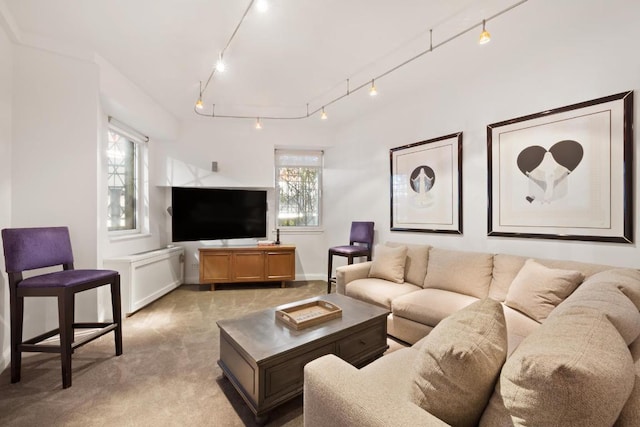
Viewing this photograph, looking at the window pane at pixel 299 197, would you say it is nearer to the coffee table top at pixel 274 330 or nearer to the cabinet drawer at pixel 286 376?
the coffee table top at pixel 274 330

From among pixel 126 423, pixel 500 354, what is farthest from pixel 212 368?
pixel 500 354

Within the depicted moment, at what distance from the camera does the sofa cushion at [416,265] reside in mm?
3037

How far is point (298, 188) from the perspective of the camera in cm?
510

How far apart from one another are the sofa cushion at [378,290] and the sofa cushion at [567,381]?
1927 millimetres

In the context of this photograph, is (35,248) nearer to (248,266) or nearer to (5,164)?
(5,164)

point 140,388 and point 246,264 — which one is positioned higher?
point 246,264

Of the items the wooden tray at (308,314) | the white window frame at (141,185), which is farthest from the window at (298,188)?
the wooden tray at (308,314)

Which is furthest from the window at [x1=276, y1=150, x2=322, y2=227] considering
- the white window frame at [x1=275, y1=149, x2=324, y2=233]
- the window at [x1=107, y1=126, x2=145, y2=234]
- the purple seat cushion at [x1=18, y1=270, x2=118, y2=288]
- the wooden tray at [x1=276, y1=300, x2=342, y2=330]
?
the purple seat cushion at [x1=18, y1=270, x2=118, y2=288]

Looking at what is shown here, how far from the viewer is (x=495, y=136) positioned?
2754 mm

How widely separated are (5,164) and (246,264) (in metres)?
2.80

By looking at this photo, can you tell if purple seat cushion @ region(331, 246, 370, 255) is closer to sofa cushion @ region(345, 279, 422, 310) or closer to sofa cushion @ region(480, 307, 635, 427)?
sofa cushion @ region(345, 279, 422, 310)

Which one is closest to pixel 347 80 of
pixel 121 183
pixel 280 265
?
pixel 280 265

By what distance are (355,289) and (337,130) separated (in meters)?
2.97

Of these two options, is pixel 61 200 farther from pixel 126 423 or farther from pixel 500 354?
pixel 500 354
